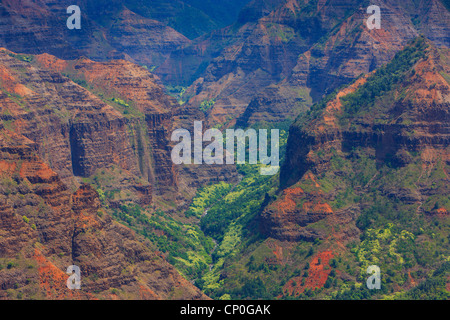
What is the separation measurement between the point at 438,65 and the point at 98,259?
85211 mm

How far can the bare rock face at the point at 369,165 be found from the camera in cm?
18475

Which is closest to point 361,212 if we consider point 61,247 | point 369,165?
point 369,165

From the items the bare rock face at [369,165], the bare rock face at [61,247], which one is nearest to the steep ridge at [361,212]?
the bare rock face at [369,165]

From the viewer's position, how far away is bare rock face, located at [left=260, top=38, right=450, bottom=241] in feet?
606

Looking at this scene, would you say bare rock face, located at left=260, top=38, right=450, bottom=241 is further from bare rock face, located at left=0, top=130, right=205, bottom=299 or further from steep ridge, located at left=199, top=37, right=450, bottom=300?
bare rock face, located at left=0, top=130, right=205, bottom=299

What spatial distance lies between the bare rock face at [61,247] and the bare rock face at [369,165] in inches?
1613

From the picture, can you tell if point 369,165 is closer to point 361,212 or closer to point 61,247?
point 361,212

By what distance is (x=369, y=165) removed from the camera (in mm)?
196250

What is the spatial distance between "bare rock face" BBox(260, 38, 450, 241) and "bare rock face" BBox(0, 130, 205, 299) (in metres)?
41.0

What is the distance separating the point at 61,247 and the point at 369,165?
231 feet

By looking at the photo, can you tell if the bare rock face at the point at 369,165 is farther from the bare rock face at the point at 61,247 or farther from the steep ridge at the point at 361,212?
the bare rock face at the point at 61,247

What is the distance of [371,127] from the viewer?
197500 mm

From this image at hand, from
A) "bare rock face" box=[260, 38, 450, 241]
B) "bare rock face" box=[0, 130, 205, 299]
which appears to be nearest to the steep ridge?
"bare rock face" box=[260, 38, 450, 241]
